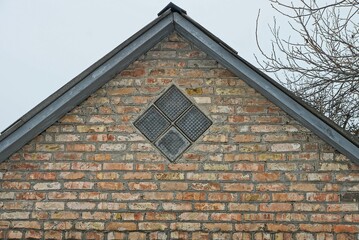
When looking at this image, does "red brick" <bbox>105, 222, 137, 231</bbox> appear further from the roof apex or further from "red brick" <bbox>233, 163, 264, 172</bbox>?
the roof apex

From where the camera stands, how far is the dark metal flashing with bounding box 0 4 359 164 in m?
6.43

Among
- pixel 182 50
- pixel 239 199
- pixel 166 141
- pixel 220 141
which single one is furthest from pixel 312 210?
pixel 182 50

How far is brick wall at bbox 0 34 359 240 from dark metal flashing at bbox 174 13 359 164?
0.41 ft

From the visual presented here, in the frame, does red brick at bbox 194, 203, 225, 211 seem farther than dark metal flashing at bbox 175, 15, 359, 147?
Yes

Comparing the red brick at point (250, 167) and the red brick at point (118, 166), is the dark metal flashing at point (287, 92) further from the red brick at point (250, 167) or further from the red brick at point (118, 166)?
the red brick at point (118, 166)

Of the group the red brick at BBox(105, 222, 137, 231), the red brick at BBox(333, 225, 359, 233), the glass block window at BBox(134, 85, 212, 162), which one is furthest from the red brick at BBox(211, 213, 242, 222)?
the red brick at BBox(333, 225, 359, 233)

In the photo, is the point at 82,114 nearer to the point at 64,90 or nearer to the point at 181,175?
the point at 64,90

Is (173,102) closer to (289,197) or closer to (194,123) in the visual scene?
(194,123)

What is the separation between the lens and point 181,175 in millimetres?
6613

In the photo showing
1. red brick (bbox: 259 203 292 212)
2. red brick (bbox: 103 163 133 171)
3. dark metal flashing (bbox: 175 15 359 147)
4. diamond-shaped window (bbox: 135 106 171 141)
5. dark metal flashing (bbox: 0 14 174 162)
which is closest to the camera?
dark metal flashing (bbox: 175 15 359 147)

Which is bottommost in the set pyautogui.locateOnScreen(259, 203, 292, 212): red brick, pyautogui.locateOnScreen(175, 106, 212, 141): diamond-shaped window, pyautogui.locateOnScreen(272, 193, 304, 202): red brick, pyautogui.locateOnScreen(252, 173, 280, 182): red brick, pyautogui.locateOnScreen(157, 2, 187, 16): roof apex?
pyautogui.locateOnScreen(259, 203, 292, 212): red brick

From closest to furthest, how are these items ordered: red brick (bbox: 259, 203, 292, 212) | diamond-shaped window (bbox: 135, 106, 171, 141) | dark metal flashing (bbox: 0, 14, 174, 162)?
red brick (bbox: 259, 203, 292, 212) < dark metal flashing (bbox: 0, 14, 174, 162) < diamond-shaped window (bbox: 135, 106, 171, 141)

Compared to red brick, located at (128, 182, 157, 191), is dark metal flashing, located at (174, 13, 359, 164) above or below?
above

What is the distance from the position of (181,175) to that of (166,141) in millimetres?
447
